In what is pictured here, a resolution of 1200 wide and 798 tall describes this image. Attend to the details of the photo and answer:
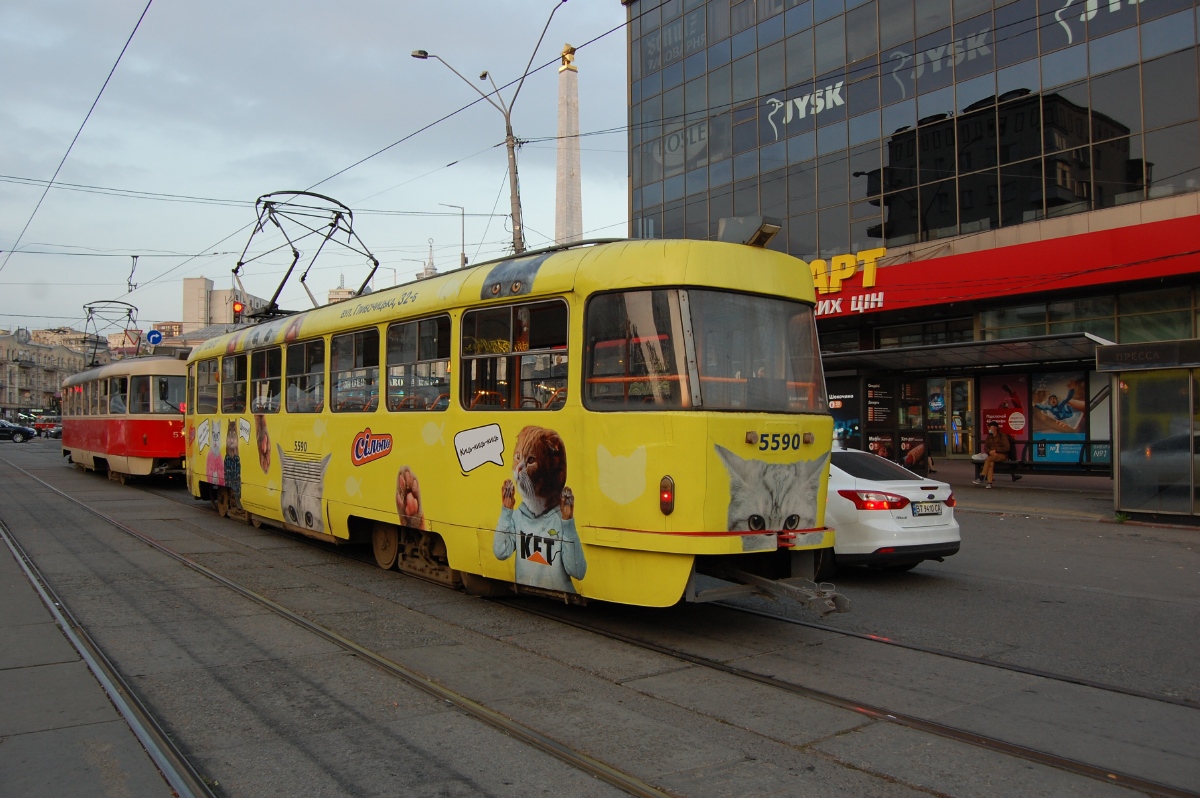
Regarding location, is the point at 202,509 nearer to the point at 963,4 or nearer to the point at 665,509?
the point at 665,509

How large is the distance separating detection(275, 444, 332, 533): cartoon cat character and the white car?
576 cm

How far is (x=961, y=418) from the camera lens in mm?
28672

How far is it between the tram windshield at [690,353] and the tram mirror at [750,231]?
472 millimetres

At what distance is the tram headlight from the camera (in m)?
6.16

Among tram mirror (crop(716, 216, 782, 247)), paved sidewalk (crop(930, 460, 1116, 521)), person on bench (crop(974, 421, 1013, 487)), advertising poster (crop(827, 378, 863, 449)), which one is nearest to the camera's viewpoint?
tram mirror (crop(716, 216, 782, 247))

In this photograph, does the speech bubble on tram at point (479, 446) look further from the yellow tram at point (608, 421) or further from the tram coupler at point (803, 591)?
the tram coupler at point (803, 591)

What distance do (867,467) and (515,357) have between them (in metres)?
4.67

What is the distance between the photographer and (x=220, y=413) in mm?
14047

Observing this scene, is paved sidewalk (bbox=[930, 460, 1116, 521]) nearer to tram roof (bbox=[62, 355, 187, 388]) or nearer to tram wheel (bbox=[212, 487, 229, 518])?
tram wheel (bbox=[212, 487, 229, 518])

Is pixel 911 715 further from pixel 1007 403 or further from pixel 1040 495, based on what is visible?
pixel 1007 403

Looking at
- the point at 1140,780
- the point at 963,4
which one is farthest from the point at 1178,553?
the point at 963,4

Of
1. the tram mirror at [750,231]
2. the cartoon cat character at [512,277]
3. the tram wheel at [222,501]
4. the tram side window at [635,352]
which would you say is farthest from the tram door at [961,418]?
the tram side window at [635,352]

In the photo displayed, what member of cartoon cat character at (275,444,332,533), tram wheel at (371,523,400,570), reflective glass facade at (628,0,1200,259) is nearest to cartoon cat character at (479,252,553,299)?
tram wheel at (371,523,400,570)

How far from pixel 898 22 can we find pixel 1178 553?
18911 millimetres
